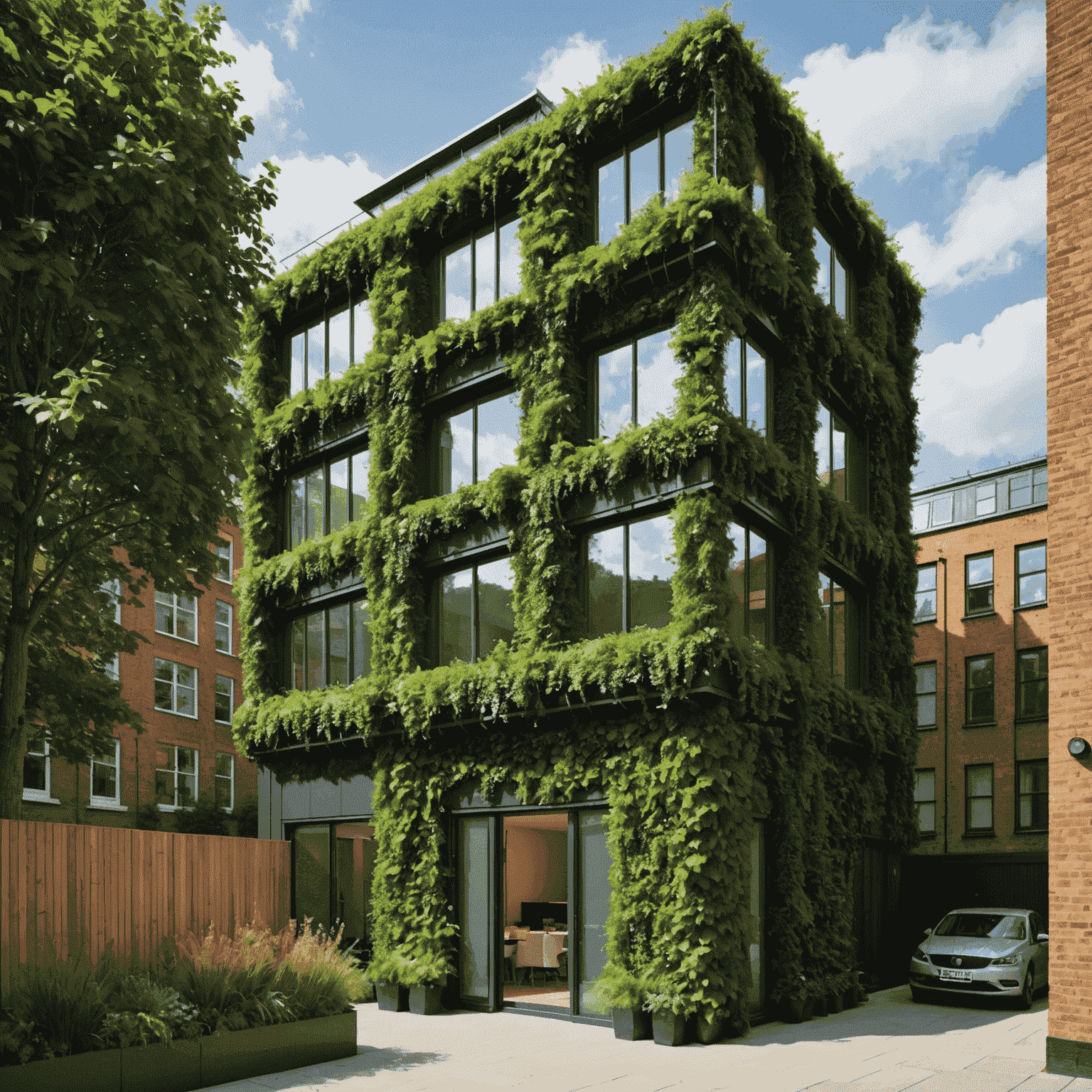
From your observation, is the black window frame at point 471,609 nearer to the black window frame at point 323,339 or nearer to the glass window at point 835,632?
the black window frame at point 323,339

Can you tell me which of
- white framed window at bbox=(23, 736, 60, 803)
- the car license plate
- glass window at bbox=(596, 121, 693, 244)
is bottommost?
the car license plate

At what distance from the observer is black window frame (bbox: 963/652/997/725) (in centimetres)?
3269

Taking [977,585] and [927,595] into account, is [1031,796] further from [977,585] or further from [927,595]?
[927,595]

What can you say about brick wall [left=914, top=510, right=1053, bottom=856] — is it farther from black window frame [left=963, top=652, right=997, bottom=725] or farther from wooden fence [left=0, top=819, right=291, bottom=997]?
wooden fence [left=0, top=819, right=291, bottom=997]

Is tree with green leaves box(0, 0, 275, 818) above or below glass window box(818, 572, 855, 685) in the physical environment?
above

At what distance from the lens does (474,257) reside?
20.8 meters

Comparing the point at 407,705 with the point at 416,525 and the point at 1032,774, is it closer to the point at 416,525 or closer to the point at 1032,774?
the point at 416,525

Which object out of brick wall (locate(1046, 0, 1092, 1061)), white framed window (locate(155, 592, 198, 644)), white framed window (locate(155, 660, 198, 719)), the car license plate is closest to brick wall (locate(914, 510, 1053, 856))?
the car license plate

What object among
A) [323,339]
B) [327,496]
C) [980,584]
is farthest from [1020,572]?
[323,339]

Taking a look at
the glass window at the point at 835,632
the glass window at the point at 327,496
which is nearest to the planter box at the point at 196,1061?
the glass window at the point at 835,632

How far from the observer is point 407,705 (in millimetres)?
18844

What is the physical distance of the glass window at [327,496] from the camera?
22.6 meters

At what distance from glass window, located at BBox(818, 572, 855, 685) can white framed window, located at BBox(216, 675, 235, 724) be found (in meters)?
25.8

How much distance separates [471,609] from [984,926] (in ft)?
35.8
